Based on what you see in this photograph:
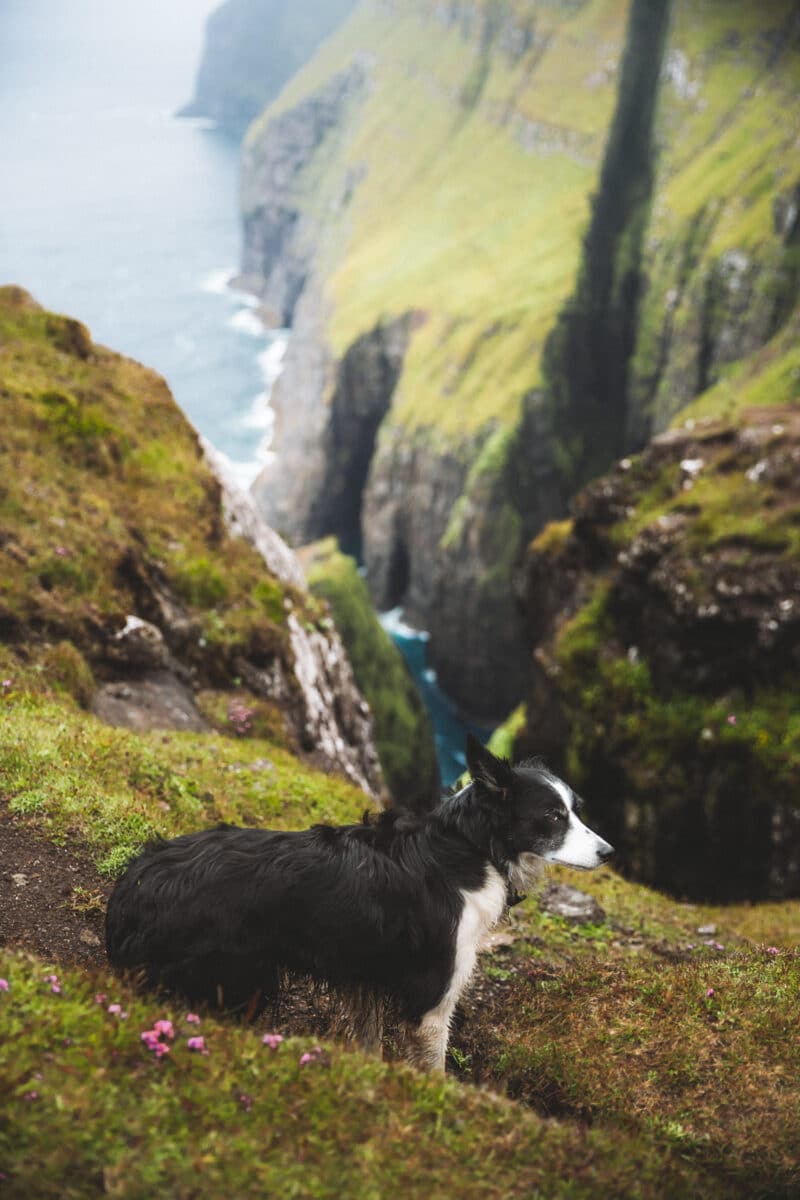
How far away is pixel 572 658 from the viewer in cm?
4512

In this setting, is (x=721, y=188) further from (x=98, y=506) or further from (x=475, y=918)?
(x=475, y=918)

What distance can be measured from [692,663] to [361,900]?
114 ft

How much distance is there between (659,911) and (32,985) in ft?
43.7

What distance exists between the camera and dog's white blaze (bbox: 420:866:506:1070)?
8.27 m

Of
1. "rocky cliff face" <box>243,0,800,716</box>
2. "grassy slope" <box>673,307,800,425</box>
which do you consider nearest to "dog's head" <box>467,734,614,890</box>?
"grassy slope" <box>673,307,800,425</box>

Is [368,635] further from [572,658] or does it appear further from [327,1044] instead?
[327,1044]

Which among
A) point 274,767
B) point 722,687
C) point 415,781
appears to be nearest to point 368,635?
point 415,781

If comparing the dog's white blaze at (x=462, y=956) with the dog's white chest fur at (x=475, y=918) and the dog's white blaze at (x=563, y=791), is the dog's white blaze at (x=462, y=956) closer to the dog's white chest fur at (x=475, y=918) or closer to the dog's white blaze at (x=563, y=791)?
the dog's white chest fur at (x=475, y=918)

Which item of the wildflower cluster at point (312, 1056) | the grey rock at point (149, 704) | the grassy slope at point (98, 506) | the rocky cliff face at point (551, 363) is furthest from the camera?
the rocky cliff face at point (551, 363)

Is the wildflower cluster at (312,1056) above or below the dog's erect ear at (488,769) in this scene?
below

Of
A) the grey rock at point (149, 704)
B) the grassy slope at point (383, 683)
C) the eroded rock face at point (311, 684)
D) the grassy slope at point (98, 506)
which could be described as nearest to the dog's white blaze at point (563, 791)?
the grey rock at point (149, 704)

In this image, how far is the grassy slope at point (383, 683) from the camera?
81250mm

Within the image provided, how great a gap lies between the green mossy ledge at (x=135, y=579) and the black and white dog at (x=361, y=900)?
9910mm

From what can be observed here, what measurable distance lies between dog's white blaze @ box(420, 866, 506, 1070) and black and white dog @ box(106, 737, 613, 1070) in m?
0.01
